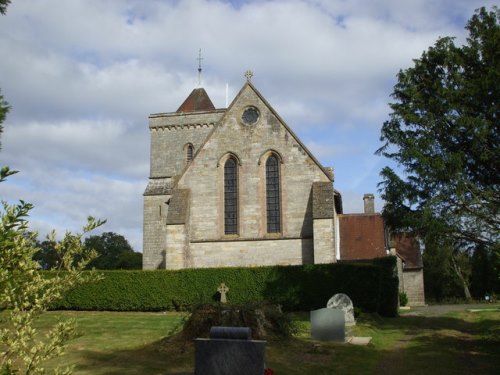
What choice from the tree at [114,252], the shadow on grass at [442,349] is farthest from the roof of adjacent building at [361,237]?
the tree at [114,252]

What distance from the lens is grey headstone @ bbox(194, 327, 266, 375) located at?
8.21 metres

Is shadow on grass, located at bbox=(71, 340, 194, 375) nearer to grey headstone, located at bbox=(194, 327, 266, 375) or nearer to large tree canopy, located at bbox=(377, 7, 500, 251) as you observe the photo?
grey headstone, located at bbox=(194, 327, 266, 375)

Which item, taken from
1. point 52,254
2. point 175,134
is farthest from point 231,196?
point 52,254

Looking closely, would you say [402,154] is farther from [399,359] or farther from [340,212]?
[340,212]

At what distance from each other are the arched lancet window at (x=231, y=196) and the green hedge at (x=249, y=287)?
3.28m

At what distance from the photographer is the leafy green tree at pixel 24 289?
434 centimetres

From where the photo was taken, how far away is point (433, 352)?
1412 centimetres

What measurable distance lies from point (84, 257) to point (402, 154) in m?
15.7

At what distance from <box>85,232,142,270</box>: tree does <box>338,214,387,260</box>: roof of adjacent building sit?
5646 centimetres

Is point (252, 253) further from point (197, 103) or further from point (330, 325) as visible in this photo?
point (197, 103)

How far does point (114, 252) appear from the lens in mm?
102750

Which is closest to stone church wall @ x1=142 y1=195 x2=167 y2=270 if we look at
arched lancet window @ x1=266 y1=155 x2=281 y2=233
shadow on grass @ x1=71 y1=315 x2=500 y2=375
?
arched lancet window @ x1=266 y1=155 x2=281 y2=233

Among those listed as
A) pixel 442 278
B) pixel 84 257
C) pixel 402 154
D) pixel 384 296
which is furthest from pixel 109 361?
pixel 442 278

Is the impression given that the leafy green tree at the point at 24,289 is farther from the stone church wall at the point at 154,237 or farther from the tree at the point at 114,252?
the tree at the point at 114,252
